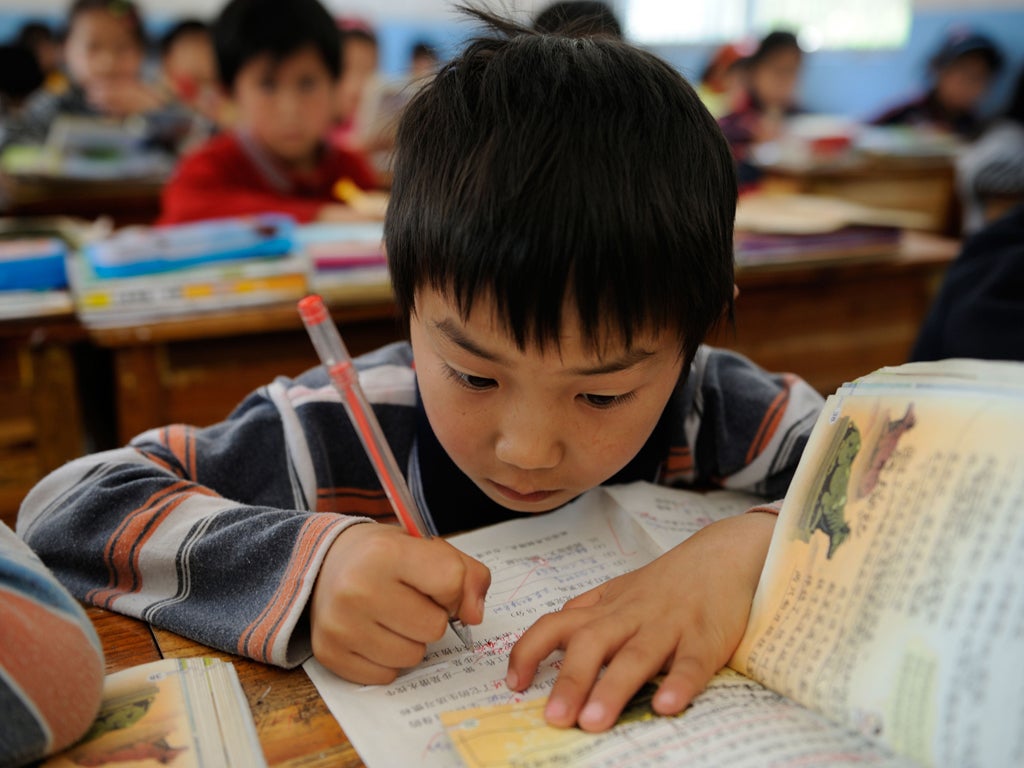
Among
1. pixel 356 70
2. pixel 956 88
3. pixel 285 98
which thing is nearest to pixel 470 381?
pixel 285 98

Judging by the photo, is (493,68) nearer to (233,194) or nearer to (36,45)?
(233,194)

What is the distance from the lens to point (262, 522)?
0.57 m

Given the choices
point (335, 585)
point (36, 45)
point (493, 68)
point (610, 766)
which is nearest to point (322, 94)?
point (493, 68)

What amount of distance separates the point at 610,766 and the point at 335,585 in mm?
181

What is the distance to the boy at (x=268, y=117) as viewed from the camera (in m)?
2.12

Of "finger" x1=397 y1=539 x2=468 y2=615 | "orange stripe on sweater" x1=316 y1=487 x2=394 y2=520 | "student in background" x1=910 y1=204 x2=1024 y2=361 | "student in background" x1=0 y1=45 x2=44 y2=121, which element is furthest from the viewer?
"student in background" x1=0 y1=45 x2=44 y2=121

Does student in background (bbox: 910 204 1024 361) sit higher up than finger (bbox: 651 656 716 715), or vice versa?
student in background (bbox: 910 204 1024 361)

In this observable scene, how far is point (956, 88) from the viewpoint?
4.85 m

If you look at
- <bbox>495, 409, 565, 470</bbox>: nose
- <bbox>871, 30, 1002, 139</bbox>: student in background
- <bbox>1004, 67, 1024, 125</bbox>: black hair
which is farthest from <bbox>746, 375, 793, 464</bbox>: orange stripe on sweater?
<bbox>871, 30, 1002, 139</bbox>: student in background

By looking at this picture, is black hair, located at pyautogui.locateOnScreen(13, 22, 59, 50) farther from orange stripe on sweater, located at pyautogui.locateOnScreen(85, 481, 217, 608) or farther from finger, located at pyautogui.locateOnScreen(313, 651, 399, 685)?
finger, located at pyautogui.locateOnScreen(313, 651, 399, 685)

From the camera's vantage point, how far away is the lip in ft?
2.12

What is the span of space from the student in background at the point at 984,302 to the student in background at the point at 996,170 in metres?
2.30

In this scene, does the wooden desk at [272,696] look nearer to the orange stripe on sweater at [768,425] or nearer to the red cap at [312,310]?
the red cap at [312,310]

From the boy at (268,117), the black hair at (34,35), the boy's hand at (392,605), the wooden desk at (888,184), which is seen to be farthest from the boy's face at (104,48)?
the boy's hand at (392,605)
